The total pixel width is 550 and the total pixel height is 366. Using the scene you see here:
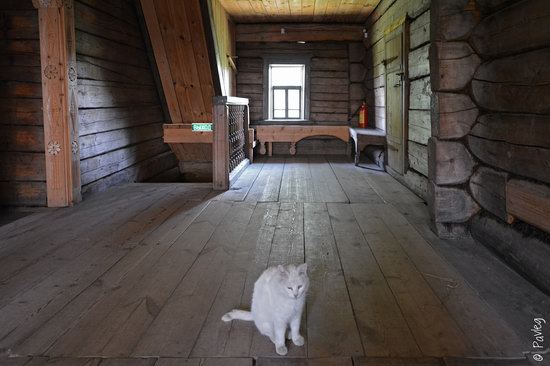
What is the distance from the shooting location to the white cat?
5.92ft

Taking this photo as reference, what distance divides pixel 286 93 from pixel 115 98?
13.8 feet

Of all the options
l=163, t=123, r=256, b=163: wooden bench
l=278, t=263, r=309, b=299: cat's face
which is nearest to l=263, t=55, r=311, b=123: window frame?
l=163, t=123, r=256, b=163: wooden bench

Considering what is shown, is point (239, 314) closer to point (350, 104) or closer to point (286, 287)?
point (286, 287)

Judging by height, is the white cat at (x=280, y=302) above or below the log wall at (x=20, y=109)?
below

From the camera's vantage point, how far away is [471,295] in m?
2.42

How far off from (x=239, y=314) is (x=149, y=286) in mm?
654

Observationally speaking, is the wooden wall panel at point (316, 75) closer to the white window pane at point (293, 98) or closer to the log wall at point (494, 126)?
the white window pane at point (293, 98)

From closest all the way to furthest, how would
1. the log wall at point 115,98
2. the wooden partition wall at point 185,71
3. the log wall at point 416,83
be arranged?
the log wall at point 416,83
the log wall at point 115,98
the wooden partition wall at point 185,71

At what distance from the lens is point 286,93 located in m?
9.27

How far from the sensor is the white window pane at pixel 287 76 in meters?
9.21

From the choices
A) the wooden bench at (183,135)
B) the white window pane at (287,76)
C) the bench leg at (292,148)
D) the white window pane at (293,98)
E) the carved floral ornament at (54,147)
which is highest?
the white window pane at (287,76)

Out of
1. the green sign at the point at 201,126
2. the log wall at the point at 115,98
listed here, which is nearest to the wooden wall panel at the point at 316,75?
the log wall at the point at 115,98

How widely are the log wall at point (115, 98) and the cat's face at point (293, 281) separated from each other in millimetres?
3596

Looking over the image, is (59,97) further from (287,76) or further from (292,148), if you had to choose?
(287,76)
